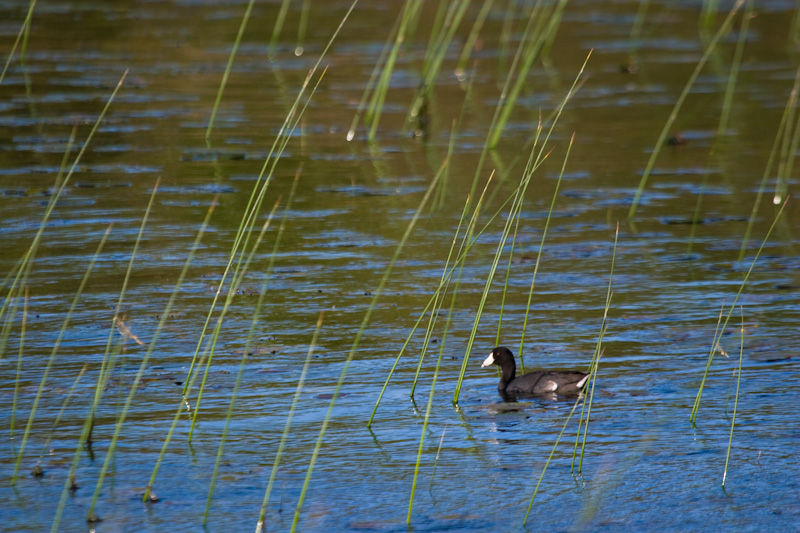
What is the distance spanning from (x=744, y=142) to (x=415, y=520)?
10.1m

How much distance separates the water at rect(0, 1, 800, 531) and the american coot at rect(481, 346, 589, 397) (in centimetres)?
11

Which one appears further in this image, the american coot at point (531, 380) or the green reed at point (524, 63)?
the green reed at point (524, 63)

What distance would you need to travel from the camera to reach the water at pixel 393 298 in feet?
20.0

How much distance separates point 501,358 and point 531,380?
319 millimetres

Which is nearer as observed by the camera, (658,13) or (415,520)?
(415,520)

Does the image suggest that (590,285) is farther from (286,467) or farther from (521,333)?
(286,467)

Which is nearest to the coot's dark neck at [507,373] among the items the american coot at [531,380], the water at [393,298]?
the american coot at [531,380]

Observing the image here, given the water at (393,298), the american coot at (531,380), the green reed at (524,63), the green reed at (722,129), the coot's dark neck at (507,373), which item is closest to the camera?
the water at (393,298)

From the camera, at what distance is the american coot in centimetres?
717

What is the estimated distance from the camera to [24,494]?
6.02 m

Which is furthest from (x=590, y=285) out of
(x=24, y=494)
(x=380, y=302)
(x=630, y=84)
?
(x=630, y=84)

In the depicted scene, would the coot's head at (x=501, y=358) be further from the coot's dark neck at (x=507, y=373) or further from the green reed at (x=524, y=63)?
the green reed at (x=524, y=63)

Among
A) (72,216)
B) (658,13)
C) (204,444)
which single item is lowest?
(658,13)

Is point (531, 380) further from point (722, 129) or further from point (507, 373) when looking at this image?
point (722, 129)
